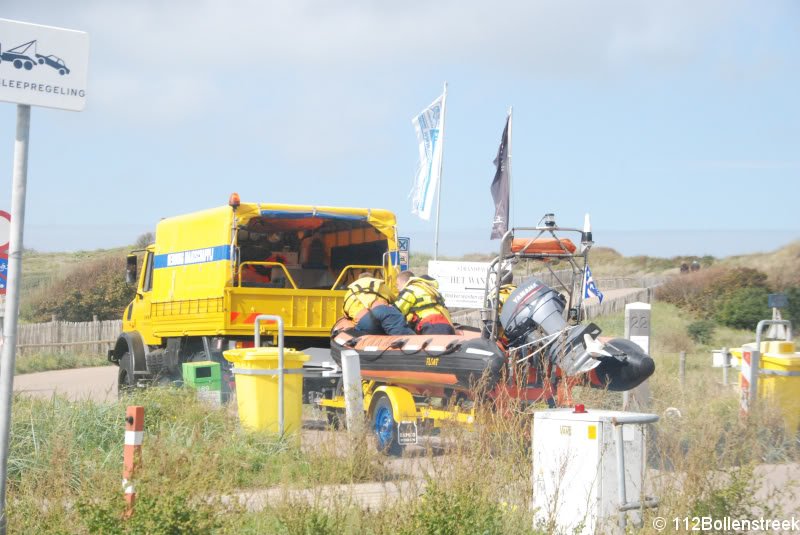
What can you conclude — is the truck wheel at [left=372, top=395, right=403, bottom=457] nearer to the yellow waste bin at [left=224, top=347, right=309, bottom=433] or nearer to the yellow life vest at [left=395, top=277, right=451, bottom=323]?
the yellow waste bin at [left=224, top=347, right=309, bottom=433]

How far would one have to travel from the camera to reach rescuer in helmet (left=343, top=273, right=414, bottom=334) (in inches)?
492

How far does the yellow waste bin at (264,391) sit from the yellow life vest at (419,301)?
2095 millimetres

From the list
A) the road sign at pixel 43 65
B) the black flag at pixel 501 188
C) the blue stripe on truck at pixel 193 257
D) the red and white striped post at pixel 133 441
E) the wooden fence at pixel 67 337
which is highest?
the black flag at pixel 501 188

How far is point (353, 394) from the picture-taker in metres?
10.1

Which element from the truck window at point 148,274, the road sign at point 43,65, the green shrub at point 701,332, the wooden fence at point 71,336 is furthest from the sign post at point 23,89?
the wooden fence at point 71,336

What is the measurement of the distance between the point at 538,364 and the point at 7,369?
6.00 m

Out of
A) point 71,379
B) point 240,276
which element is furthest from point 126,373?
point 71,379

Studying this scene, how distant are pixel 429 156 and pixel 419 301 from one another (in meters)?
8.95

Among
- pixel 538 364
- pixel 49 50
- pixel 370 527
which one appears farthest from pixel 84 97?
pixel 538 364

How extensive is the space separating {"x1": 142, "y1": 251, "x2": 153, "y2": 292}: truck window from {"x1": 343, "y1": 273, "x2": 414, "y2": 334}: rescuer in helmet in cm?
602

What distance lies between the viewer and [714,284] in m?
41.1

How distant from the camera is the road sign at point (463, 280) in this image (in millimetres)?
15891

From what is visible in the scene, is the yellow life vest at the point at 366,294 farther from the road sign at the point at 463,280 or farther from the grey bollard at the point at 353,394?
the road sign at the point at 463,280

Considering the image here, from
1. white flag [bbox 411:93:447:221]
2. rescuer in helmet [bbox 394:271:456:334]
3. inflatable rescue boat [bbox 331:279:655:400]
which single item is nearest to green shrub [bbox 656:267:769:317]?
white flag [bbox 411:93:447:221]
